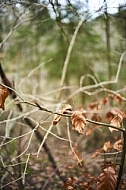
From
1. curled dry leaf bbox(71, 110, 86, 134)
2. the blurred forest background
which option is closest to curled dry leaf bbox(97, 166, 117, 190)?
curled dry leaf bbox(71, 110, 86, 134)

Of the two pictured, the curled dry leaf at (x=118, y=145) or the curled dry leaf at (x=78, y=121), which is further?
the curled dry leaf at (x=118, y=145)

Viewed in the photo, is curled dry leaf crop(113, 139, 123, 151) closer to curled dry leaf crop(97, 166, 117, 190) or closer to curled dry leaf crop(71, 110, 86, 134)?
curled dry leaf crop(97, 166, 117, 190)

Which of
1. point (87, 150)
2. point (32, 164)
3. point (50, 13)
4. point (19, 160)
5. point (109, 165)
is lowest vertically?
point (87, 150)

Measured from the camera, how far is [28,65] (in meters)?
3.87

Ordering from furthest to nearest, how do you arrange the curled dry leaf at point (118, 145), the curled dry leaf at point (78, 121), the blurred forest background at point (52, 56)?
1. the blurred forest background at point (52, 56)
2. the curled dry leaf at point (118, 145)
3. the curled dry leaf at point (78, 121)

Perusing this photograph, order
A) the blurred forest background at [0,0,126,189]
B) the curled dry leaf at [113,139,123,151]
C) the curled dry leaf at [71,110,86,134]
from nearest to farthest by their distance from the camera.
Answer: the curled dry leaf at [71,110,86,134] → the curled dry leaf at [113,139,123,151] → the blurred forest background at [0,0,126,189]

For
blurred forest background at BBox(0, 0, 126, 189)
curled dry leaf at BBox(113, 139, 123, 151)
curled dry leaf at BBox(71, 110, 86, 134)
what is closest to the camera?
curled dry leaf at BBox(71, 110, 86, 134)

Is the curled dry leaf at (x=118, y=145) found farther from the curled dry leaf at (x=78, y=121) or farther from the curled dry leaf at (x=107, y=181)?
the curled dry leaf at (x=78, y=121)

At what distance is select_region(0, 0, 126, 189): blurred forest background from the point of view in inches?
77.0

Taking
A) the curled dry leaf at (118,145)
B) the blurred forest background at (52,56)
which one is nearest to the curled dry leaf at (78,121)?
the blurred forest background at (52,56)

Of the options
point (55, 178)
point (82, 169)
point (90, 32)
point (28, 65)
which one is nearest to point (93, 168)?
point (82, 169)

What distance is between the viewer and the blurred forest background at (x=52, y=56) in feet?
6.42

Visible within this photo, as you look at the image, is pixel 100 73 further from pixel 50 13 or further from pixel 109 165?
pixel 109 165

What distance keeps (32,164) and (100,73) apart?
2026mm
